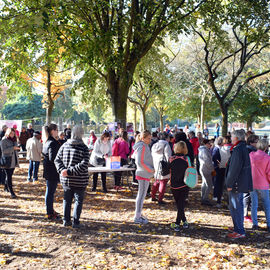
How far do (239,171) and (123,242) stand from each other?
8.08 feet

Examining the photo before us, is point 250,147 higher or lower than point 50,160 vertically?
higher

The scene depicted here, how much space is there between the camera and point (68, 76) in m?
25.7

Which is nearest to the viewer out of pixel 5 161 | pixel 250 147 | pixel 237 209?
pixel 237 209

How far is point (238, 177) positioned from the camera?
5.71 meters

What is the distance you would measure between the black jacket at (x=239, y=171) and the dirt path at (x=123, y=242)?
1.04 m

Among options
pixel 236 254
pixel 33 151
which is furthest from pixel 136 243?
pixel 33 151

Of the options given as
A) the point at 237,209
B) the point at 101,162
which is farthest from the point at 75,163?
the point at 101,162

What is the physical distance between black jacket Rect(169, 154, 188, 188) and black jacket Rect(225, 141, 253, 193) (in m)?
0.89

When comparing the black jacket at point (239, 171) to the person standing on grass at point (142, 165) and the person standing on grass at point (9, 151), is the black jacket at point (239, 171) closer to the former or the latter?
the person standing on grass at point (142, 165)

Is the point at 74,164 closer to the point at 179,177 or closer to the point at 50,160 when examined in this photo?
the point at 50,160

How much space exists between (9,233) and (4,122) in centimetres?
1653

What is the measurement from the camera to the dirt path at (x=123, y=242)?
4777 millimetres

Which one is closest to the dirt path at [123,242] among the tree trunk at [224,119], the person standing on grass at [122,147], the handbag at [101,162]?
the handbag at [101,162]

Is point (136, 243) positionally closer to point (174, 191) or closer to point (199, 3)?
point (174, 191)
